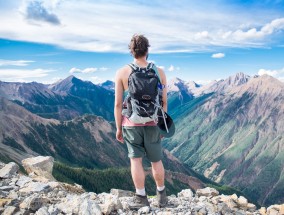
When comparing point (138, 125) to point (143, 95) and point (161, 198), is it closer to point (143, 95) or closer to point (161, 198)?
point (143, 95)

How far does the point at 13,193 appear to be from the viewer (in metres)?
12.7

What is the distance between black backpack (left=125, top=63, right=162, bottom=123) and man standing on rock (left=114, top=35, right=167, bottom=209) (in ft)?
0.11

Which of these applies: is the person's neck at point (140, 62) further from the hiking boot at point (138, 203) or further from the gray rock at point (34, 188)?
the gray rock at point (34, 188)

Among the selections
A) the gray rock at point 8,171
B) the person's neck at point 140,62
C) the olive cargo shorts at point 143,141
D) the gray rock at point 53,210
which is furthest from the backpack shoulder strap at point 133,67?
the gray rock at point 8,171

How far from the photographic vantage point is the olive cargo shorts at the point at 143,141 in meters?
11.0

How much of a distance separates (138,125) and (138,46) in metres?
2.44

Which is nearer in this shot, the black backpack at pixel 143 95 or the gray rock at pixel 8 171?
the black backpack at pixel 143 95

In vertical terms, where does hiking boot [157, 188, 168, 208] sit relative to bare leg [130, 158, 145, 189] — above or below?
below

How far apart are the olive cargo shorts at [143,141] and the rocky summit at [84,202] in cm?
171

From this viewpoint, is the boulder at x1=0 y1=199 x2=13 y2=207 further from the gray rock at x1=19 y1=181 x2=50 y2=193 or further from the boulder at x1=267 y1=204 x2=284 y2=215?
the boulder at x1=267 y1=204 x2=284 y2=215

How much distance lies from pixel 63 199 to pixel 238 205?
23.6 feet

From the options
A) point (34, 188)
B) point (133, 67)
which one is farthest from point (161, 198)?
point (34, 188)

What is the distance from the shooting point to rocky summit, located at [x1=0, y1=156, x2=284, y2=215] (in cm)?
1085

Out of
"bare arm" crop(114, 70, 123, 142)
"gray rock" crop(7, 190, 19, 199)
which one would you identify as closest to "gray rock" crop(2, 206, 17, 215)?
"gray rock" crop(7, 190, 19, 199)
